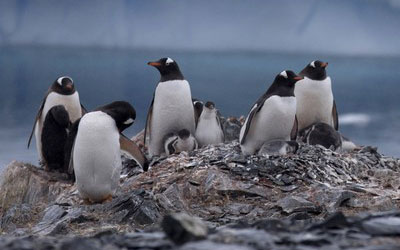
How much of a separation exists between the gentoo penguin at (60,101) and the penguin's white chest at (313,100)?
10.2ft

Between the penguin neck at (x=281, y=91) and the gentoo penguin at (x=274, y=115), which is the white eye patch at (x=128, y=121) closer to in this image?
the gentoo penguin at (x=274, y=115)

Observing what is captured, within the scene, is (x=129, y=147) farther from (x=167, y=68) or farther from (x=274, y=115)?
(x=167, y=68)

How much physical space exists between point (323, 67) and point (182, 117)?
2047 mm

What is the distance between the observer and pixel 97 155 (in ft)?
21.1

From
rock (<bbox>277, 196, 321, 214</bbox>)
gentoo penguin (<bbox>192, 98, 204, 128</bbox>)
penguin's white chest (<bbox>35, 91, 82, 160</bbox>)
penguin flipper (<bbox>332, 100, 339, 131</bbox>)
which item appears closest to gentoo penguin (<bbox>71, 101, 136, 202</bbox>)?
rock (<bbox>277, 196, 321, 214</bbox>)

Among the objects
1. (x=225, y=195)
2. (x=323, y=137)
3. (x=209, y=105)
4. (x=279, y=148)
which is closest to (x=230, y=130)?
(x=209, y=105)

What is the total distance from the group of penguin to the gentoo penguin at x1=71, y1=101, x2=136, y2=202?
108 centimetres

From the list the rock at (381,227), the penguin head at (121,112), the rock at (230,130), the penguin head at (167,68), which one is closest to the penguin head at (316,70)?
the penguin head at (167,68)

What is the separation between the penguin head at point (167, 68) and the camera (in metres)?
9.23

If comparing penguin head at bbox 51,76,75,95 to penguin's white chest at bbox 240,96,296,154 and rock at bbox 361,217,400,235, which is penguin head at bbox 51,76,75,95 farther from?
rock at bbox 361,217,400,235

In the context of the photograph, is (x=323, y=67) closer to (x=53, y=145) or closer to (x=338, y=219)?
(x=53, y=145)

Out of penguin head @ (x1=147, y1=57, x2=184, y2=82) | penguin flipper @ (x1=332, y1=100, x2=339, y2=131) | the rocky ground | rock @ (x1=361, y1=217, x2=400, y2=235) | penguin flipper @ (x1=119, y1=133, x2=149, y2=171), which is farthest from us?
penguin flipper @ (x1=332, y1=100, x2=339, y2=131)

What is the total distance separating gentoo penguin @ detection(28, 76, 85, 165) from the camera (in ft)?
31.2

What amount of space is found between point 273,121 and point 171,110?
1970 mm
